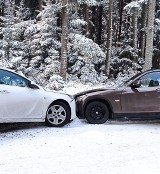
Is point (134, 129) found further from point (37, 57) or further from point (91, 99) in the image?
point (37, 57)

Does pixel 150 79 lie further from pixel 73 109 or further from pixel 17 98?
pixel 17 98

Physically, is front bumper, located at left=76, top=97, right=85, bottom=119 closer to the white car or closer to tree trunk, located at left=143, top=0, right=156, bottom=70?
the white car

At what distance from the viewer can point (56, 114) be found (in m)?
10.8

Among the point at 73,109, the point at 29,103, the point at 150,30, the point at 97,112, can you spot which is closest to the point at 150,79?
the point at 97,112

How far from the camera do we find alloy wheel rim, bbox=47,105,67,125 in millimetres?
10797

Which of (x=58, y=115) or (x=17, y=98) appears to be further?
(x=58, y=115)

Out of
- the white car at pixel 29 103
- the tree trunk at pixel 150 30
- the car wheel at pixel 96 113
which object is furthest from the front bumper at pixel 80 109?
the tree trunk at pixel 150 30

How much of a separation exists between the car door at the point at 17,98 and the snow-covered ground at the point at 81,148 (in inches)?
20.0

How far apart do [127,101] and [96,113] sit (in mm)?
974

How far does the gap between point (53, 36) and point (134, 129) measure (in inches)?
→ 509

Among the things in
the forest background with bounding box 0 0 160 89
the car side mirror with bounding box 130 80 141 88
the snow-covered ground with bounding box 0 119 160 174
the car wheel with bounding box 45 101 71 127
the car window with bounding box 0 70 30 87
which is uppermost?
the forest background with bounding box 0 0 160 89

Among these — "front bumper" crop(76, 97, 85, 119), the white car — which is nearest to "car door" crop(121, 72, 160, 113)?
"front bumper" crop(76, 97, 85, 119)

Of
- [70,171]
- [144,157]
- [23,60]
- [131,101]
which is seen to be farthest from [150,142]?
[23,60]

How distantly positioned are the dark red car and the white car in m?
0.57
